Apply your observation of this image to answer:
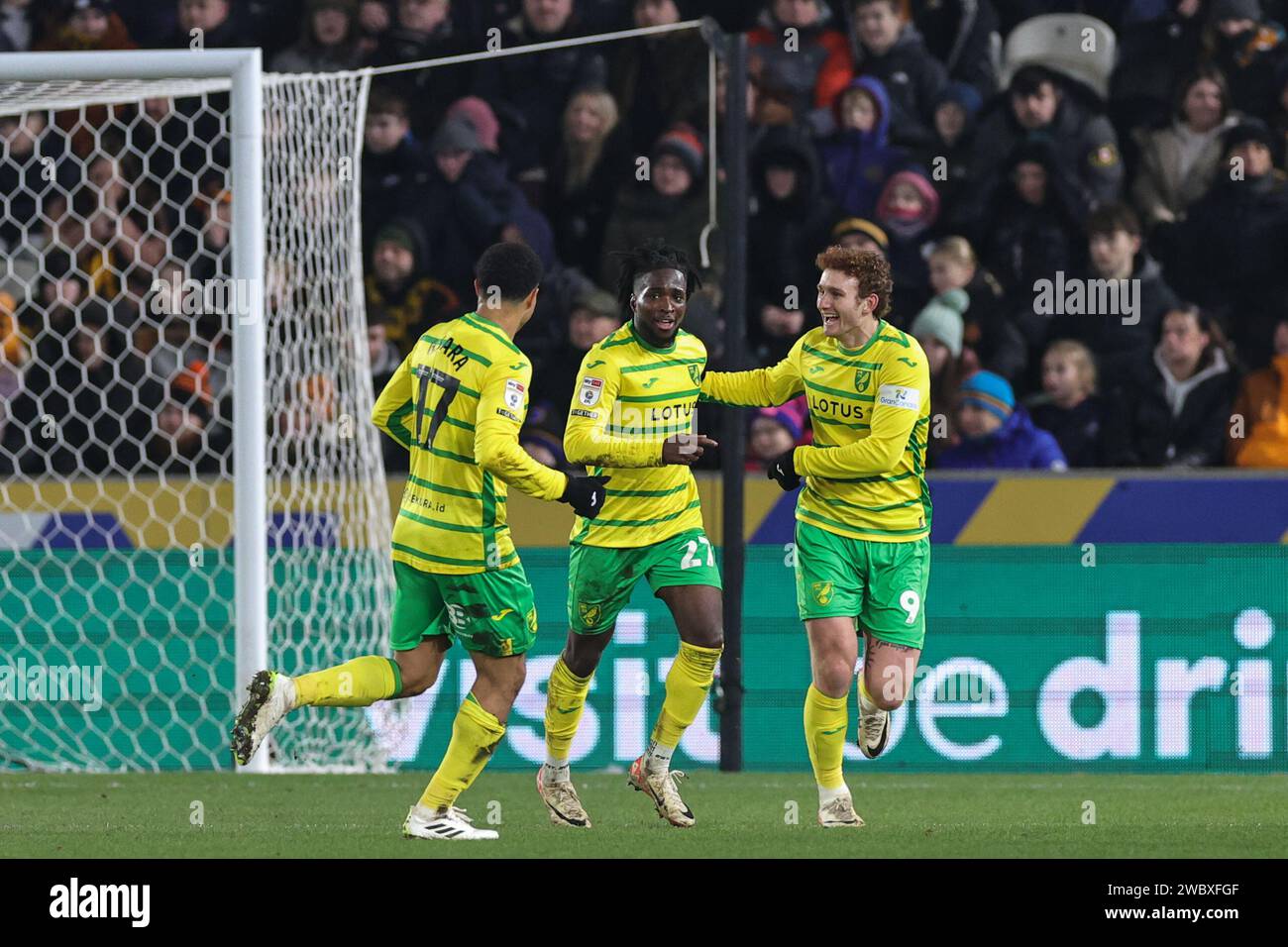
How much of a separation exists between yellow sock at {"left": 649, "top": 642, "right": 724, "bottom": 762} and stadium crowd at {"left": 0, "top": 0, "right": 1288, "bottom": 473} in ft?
9.35

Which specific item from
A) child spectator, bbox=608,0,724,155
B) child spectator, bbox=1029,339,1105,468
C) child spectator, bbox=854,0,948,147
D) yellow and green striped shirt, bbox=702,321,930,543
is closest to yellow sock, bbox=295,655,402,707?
yellow and green striped shirt, bbox=702,321,930,543

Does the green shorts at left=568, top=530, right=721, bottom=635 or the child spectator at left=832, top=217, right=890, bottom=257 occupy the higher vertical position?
the child spectator at left=832, top=217, right=890, bottom=257

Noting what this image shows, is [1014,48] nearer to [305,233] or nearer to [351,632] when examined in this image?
[305,233]

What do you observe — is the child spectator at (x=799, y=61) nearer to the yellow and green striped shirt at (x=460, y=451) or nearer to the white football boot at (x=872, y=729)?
the white football boot at (x=872, y=729)

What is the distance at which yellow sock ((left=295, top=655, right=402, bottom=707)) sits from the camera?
652cm

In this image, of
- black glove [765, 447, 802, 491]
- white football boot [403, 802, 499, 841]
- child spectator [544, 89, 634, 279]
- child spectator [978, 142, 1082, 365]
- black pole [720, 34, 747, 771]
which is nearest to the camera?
white football boot [403, 802, 499, 841]

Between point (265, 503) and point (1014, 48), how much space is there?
465 centimetres

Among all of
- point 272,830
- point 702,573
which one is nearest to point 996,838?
point 702,573

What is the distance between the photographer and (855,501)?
729 cm

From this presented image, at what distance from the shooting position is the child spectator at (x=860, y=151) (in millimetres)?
10922

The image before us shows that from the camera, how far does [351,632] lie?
32.1 feet

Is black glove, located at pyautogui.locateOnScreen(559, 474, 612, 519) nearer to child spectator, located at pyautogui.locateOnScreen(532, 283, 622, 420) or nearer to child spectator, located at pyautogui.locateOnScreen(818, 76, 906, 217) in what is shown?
child spectator, located at pyautogui.locateOnScreen(532, 283, 622, 420)

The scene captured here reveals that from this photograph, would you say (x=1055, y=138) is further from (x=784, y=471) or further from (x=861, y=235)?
(x=784, y=471)

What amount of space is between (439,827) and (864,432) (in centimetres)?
197
